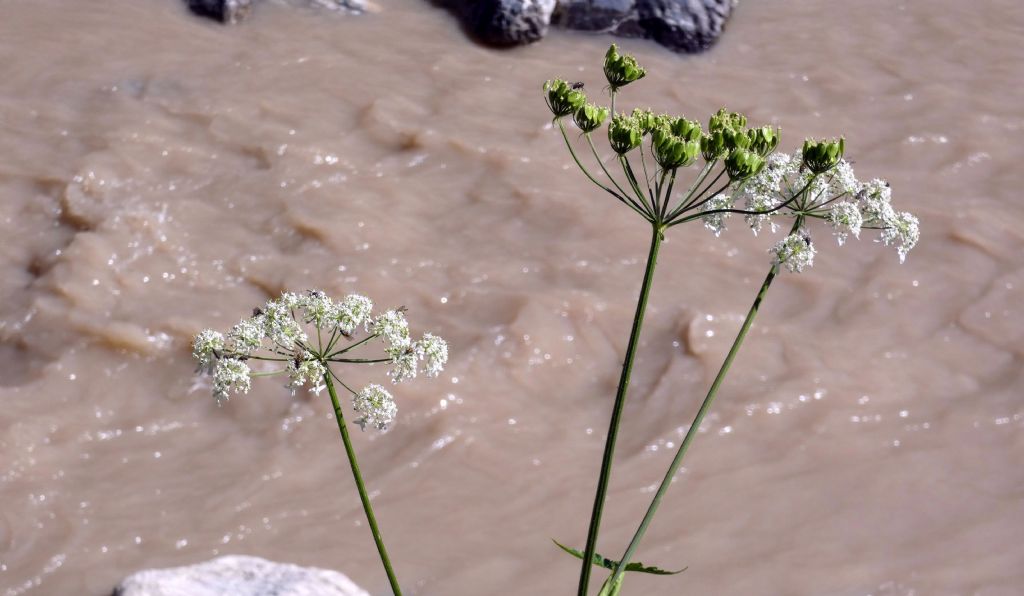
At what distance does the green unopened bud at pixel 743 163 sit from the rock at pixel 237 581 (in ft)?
6.78

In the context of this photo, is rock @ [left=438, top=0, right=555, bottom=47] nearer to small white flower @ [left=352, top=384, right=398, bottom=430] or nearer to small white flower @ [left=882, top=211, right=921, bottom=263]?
small white flower @ [left=882, top=211, right=921, bottom=263]

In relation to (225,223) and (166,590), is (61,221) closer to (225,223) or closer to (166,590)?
(225,223)

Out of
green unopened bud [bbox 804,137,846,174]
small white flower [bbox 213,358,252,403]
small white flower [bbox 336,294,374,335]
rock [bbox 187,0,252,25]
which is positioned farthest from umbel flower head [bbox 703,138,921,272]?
rock [bbox 187,0,252,25]

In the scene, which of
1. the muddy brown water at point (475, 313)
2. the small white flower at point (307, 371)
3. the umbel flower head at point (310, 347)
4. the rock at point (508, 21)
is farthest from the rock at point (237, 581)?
the rock at point (508, 21)

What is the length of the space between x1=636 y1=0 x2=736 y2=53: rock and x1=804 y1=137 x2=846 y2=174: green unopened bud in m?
5.50

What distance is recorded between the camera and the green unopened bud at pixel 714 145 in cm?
175

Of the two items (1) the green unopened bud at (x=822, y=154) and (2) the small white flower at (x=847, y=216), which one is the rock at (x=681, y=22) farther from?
(1) the green unopened bud at (x=822, y=154)

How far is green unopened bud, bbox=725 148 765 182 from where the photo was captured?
171 centimetres

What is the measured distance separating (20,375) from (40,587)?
3.96 feet

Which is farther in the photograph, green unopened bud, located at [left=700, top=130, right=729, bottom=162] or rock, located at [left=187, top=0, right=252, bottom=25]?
rock, located at [left=187, top=0, right=252, bottom=25]

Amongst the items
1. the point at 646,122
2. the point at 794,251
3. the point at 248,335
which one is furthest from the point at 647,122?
the point at 248,335

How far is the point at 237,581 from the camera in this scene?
323 centimetres

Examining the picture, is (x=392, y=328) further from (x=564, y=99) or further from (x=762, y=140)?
(x=762, y=140)

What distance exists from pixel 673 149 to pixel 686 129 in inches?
3.7
